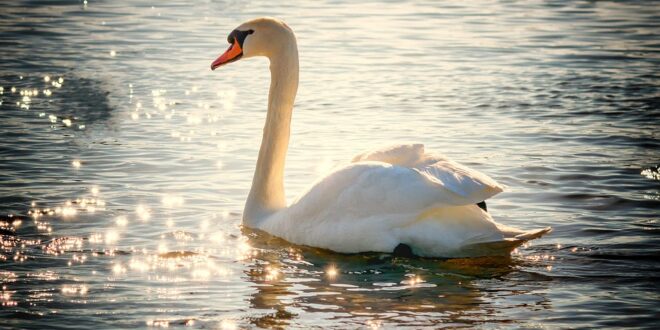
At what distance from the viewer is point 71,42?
62.5ft

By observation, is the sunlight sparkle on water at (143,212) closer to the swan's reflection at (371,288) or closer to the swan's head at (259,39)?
the swan's reflection at (371,288)

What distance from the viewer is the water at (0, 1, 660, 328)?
802cm

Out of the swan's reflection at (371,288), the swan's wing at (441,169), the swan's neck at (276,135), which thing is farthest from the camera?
the swan's neck at (276,135)

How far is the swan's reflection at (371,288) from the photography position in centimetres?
766

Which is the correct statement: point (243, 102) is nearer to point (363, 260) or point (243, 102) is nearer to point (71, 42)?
point (71, 42)

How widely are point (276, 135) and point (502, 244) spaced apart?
2483 mm

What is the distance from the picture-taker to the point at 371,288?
8.25 m

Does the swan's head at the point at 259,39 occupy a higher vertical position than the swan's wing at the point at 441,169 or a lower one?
higher

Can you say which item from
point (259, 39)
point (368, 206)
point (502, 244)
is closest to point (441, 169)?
point (368, 206)

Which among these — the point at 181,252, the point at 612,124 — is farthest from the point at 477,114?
the point at 181,252

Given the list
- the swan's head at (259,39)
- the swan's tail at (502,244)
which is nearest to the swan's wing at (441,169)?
the swan's tail at (502,244)

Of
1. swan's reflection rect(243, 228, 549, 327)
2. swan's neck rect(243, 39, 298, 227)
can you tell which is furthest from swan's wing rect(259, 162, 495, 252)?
swan's neck rect(243, 39, 298, 227)

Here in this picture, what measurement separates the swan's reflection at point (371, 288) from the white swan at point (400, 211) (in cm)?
15

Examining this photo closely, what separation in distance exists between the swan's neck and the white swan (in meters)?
0.25
